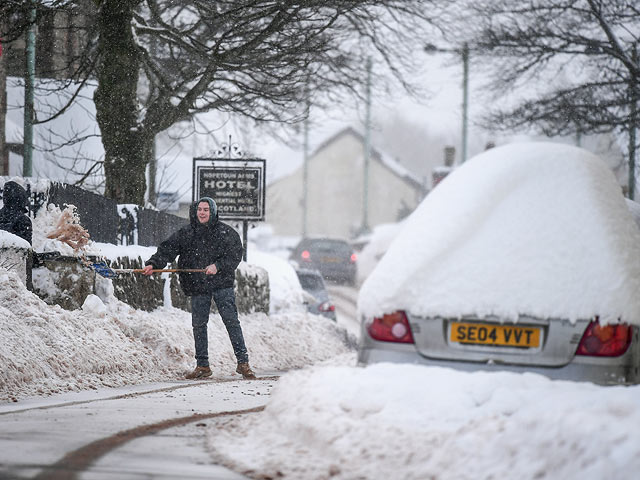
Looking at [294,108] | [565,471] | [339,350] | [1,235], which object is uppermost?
[294,108]

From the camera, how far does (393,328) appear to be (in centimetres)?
560

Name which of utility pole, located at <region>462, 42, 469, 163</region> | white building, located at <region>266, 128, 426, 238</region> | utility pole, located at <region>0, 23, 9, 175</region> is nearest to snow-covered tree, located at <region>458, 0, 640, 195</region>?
utility pole, located at <region>462, 42, 469, 163</region>

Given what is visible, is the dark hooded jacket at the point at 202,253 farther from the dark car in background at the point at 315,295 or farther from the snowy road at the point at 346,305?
the snowy road at the point at 346,305

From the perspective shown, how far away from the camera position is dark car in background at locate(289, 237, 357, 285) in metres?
35.3

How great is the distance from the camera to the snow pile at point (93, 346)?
29.6 feet

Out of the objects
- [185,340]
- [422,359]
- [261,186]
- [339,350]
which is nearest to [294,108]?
[261,186]

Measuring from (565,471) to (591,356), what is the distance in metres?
1.22

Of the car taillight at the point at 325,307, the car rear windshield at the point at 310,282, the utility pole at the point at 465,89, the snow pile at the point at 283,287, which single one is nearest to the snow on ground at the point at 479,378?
the snow pile at the point at 283,287

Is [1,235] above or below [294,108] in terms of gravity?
below

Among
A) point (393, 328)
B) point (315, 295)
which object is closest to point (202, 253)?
point (393, 328)

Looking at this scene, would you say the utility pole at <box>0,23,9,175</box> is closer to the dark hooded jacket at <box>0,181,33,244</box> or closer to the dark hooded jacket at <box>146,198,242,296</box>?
the dark hooded jacket at <box>0,181,33,244</box>

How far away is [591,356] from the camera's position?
536cm

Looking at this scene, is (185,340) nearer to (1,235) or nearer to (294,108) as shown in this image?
(1,235)

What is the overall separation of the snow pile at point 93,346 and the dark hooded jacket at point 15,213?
930mm
